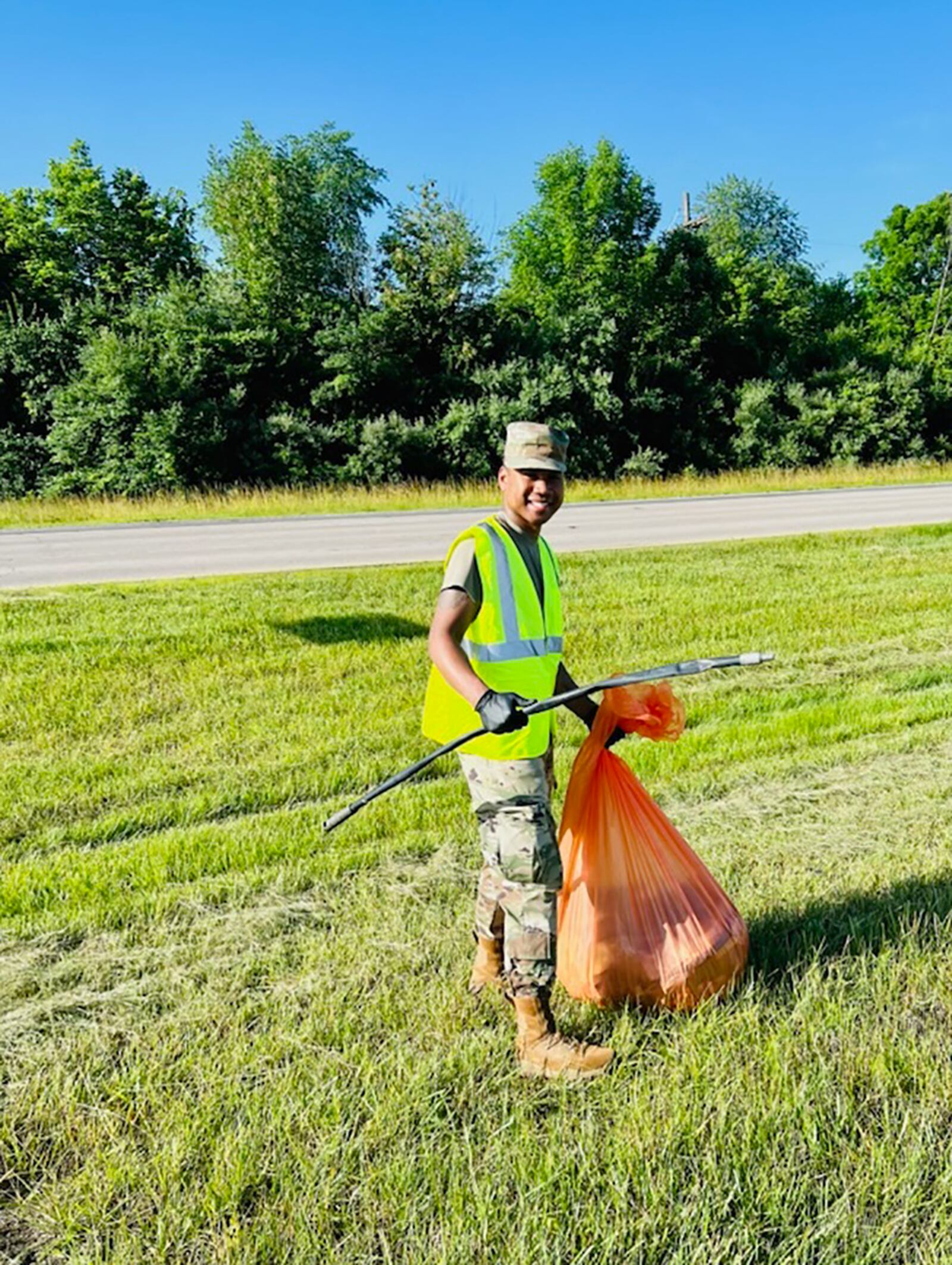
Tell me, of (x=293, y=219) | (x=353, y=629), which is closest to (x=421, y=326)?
(x=293, y=219)

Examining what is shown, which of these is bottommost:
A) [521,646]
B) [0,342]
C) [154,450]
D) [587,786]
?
[587,786]

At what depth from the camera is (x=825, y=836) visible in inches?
165

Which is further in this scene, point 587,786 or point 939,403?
point 939,403

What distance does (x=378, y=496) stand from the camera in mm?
22422

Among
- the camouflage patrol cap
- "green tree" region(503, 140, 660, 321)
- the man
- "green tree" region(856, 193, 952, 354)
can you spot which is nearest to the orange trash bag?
the man

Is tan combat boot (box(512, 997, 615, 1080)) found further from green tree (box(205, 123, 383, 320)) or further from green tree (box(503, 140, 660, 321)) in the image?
green tree (box(503, 140, 660, 321))

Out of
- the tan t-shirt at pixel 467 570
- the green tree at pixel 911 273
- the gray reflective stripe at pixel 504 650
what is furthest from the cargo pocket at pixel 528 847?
the green tree at pixel 911 273

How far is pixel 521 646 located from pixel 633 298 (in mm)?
30944

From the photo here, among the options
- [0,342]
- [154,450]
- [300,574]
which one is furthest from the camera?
[0,342]

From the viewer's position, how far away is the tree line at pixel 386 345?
2452 centimetres

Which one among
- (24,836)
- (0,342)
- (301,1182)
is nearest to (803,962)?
(301,1182)

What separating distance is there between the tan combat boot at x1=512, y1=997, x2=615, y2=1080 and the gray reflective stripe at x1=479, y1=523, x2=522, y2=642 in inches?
39.4

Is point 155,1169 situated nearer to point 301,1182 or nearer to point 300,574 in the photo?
point 301,1182

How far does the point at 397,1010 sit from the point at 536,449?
64.2 inches
